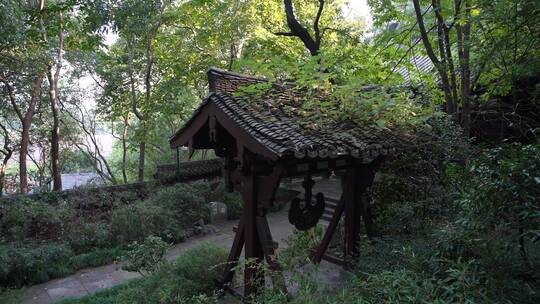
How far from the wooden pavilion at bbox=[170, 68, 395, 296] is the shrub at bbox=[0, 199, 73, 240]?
5306 millimetres

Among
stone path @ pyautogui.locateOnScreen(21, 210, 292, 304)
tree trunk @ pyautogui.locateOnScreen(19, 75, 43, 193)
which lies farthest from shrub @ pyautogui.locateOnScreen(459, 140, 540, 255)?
tree trunk @ pyautogui.locateOnScreen(19, 75, 43, 193)

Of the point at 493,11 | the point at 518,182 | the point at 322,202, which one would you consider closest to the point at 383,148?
the point at 322,202

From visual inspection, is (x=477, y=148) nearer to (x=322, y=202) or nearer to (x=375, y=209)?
(x=375, y=209)

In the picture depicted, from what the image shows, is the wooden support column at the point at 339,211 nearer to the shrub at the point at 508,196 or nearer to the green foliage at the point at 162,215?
the shrub at the point at 508,196

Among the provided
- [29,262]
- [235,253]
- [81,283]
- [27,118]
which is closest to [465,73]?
[235,253]

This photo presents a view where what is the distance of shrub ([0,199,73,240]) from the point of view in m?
7.96

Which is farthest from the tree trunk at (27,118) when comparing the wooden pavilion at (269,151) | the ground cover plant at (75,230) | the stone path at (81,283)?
the wooden pavilion at (269,151)

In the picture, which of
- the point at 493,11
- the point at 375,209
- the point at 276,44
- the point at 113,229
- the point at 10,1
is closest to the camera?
the point at 493,11

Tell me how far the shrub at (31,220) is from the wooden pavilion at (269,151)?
531 centimetres

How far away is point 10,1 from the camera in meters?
6.78

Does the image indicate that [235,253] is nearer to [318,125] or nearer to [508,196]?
[318,125]

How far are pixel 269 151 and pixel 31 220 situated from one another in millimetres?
7476

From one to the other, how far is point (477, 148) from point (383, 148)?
185 cm

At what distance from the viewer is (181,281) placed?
16.5ft
